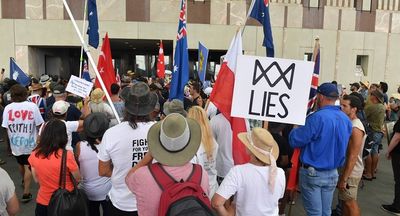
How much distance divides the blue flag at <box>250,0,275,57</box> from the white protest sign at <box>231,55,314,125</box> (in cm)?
171

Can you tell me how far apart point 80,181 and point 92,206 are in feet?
1.07

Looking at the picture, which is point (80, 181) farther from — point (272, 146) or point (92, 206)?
point (272, 146)

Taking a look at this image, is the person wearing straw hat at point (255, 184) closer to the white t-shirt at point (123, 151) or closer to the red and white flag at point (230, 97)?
the white t-shirt at point (123, 151)

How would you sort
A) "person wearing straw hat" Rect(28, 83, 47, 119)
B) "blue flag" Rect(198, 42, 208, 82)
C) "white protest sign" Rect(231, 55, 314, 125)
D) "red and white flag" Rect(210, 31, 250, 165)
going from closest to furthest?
"white protest sign" Rect(231, 55, 314, 125) < "red and white flag" Rect(210, 31, 250, 165) < "person wearing straw hat" Rect(28, 83, 47, 119) < "blue flag" Rect(198, 42, 208, 82)

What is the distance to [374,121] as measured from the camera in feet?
24.3

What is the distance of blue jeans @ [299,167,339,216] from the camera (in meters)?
4.12

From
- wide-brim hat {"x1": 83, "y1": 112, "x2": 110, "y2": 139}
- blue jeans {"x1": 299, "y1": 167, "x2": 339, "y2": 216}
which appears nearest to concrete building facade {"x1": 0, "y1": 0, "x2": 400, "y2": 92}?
blue jeans {"x1": 299, "y1": 167, "x2": 339, "y2": 216}

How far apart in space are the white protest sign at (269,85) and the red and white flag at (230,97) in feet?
0.99

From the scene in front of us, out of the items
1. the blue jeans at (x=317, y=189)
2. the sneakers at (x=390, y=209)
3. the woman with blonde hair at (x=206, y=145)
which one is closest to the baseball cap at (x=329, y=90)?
the blue jeans at (x=317, y=189)

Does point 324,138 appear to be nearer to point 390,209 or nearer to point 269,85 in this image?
point 269,85

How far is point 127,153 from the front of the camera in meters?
2.99

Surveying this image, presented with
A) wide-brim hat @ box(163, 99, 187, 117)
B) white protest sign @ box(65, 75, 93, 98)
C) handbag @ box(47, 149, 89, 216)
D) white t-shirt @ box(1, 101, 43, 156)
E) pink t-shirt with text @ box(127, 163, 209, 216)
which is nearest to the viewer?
pink t-shirt with text @ box(127, 163, 209, 216)

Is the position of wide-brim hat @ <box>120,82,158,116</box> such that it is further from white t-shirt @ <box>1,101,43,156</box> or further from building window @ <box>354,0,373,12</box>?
building window @ <box>354,0,373,12</box>

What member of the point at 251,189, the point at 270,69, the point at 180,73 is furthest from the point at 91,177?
the point at 180,73
